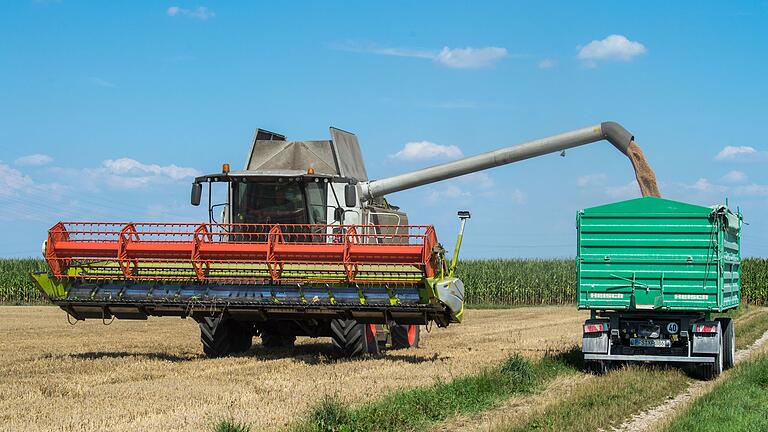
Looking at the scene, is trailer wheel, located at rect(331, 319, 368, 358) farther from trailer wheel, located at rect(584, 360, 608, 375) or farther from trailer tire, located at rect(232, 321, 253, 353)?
trailer wheel, located at rect(584, 360, 608, 375)

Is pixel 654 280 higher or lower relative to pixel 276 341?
higher

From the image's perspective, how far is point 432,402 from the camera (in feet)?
33.6

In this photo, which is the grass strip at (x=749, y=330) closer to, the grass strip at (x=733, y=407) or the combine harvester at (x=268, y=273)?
A: the grass strip at (x=733, y=407)

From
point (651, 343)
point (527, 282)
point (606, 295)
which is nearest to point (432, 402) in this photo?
point (606, 295)

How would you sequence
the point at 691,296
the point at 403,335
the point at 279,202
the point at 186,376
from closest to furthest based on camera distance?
the point at 186,376
the point at 691,296
the point at 279,202
the point at 403,335

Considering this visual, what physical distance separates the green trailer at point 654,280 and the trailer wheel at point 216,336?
5521 millimetres

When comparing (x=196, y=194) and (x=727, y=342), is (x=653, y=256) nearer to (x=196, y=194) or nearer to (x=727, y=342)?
(x=727, y=342)

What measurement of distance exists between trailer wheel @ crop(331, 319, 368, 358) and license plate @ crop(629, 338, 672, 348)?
396 centimetres

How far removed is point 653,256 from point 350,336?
15.1 ft

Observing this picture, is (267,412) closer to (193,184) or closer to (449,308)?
(449,308)

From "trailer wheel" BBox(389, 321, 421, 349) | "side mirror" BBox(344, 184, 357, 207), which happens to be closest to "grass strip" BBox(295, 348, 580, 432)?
"trailer wheel" BBox(389, 321, 421, 349)

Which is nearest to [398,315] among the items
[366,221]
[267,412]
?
[366,221]

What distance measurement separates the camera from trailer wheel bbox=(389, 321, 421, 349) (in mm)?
17302

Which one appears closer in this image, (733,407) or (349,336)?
(733,407)
